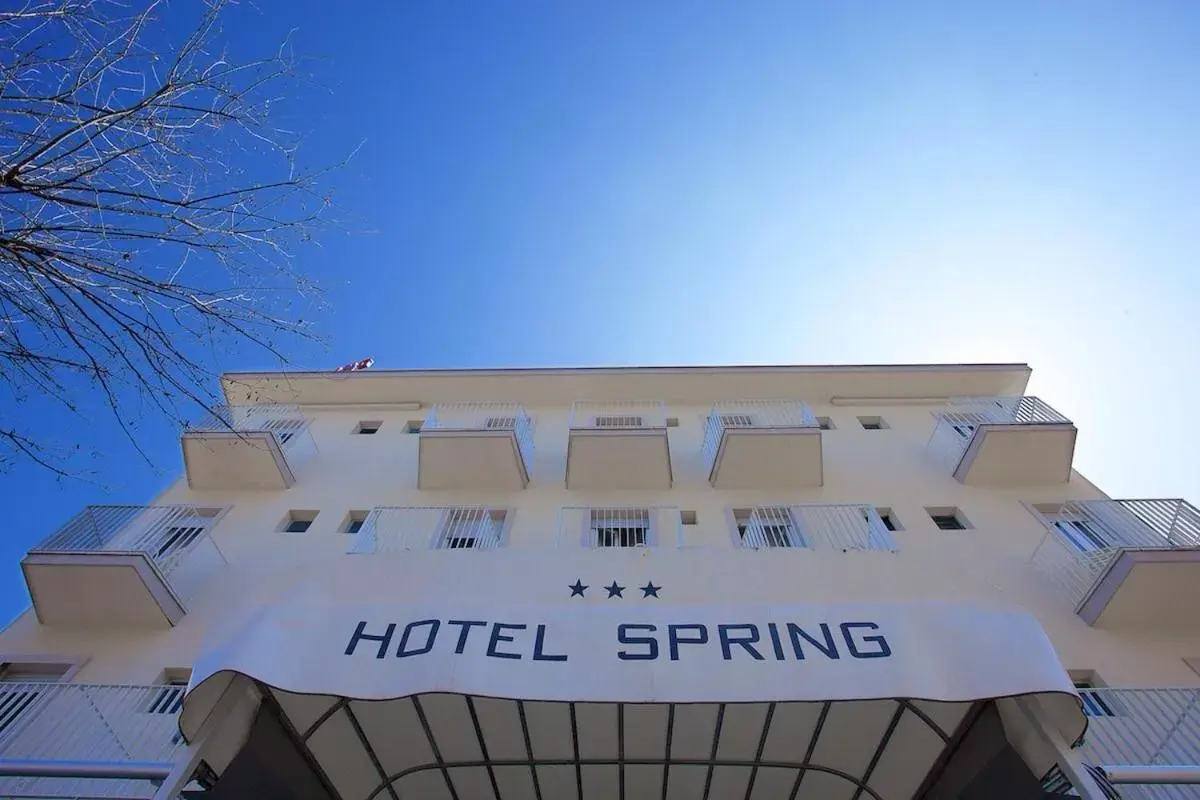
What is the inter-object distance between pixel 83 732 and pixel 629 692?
249 inches

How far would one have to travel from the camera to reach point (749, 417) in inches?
581

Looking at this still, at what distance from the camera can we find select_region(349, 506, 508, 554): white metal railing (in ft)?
36.9

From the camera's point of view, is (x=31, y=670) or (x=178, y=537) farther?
(x=178, y=537)

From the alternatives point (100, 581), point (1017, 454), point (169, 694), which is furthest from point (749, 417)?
point (100, 581)

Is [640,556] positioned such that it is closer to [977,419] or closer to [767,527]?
[767,527]

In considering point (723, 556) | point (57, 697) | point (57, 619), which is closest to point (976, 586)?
point (723, 556)

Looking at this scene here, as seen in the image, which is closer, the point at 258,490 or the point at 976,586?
the point at 976,586

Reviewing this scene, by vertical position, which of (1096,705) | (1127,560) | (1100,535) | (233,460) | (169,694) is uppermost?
(233,460)

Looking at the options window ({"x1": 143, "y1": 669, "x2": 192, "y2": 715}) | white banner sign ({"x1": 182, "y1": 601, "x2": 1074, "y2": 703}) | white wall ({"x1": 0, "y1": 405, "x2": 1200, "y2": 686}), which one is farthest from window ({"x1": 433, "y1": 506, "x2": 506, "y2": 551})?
white banner sign ({"x1": 182, "y1": 601, "x2": 1074, "y2": 703})

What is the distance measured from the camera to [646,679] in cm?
594

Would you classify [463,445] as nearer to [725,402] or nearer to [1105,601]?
[725,402]

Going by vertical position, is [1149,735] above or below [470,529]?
below

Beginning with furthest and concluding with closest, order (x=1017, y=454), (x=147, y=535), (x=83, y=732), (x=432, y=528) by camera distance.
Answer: (x=1017, y=454) < (x=432, y=528) < (x=147, y=535) < (x=83, y=732)

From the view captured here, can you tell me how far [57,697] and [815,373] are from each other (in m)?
14.8
